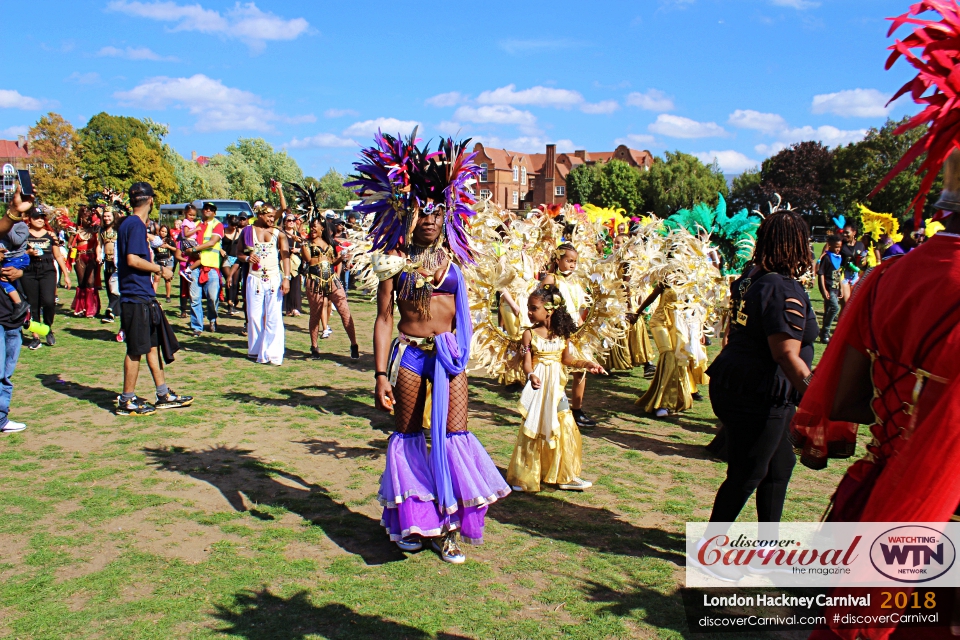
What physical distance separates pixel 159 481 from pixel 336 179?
256ft

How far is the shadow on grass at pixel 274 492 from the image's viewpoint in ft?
14.5

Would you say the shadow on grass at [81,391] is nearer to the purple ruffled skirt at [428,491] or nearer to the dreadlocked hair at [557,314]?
the purple ruffled skirt at [428,491]

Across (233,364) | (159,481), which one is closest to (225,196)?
(233,364)

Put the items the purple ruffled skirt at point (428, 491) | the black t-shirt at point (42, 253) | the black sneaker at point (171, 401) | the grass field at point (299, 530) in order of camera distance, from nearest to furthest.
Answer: the grass field at point (299, 530) < the purple ruffled skirt at point (428, 491) < the black sneaker at point (171, 401) < the black t-shirt at point (42, 253)

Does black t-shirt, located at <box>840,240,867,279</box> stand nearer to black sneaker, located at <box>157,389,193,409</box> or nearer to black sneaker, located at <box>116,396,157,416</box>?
black sneaker, located at <box>157,389,193,409</box>

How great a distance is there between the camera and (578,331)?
6289 millimetres

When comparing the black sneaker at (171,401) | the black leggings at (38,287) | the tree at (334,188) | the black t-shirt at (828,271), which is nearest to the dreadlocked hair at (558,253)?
the black sneaker at (171,401)

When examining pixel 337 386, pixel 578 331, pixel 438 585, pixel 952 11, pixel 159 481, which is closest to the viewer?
pixel 952 11

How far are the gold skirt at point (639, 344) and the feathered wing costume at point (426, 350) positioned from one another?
634 cm

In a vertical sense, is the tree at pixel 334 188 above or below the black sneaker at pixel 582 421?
above

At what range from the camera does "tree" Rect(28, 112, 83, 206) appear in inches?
1989

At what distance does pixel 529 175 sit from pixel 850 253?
2838 inches

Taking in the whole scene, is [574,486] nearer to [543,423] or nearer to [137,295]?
[543,423]

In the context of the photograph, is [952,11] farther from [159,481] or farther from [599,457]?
[159,481]
